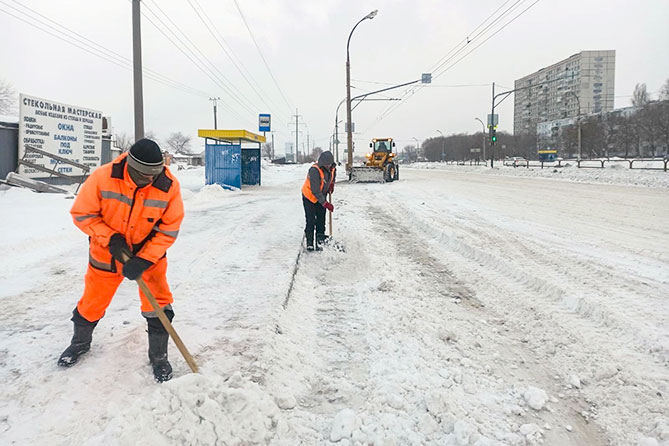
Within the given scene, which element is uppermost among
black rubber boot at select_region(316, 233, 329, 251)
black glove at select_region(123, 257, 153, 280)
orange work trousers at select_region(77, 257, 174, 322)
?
black glove at select_region(123, 257, 153, 280)

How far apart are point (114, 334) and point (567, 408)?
140 inches

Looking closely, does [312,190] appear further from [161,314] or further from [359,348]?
[161,314]

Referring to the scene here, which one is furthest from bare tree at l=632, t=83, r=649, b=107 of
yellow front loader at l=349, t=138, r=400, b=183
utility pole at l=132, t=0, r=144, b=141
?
utility pole at l=132, t=0, r=144, b=141

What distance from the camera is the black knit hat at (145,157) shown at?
3037mm

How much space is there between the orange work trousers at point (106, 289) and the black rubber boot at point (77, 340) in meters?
0.07

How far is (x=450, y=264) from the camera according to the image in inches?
274

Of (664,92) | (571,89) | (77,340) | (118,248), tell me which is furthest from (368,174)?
(571,89)

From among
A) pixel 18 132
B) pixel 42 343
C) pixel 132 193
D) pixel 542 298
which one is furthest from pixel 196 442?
pixel 18 132

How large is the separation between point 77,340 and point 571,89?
337 ft

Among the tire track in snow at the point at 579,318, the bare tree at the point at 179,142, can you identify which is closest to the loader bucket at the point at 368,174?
the tire track in snow at the point at 579,318

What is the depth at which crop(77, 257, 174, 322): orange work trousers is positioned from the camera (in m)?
3.23

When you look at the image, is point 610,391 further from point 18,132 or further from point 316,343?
point 18,132

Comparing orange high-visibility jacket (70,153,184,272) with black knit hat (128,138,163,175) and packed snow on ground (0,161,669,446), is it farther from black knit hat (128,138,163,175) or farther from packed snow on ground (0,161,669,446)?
packed snow on ground (0,161,669,446)

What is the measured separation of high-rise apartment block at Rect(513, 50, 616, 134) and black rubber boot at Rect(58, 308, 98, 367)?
84.6 metres
